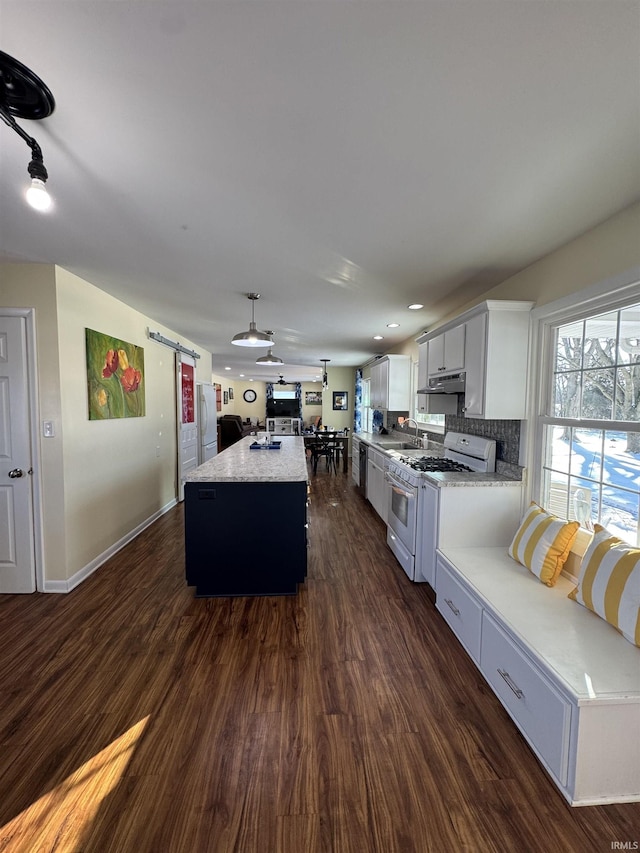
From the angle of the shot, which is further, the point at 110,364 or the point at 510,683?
the point at 110,364

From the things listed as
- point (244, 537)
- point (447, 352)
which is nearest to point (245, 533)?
point (244, 537)

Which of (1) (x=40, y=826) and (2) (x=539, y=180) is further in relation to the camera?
(2) (x=539, y=180)

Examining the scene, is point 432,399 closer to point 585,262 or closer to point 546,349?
point 546,349

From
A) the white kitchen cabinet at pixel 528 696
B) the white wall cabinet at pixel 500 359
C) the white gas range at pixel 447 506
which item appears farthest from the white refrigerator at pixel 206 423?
the white kitchen cabinet at pixel 528 696

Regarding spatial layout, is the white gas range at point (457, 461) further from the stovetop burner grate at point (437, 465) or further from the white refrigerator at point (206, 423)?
the white refrigerator at point (206, 423)

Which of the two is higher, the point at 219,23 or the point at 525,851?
the point at 219,23

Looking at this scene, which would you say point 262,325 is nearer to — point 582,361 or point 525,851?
point 582,361

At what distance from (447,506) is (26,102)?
9.22ft

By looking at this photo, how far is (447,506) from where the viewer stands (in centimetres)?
247

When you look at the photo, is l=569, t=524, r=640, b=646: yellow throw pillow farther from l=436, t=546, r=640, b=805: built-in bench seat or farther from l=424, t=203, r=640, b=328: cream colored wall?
l=424, t=203, r=640, b=328: cream colored wall

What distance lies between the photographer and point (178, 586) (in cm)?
274

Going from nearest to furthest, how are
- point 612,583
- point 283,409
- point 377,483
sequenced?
point 612,583 → point 377,483 → point 283,409

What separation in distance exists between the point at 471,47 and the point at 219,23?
2.22ft

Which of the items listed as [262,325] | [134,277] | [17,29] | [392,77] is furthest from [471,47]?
[262,325]
